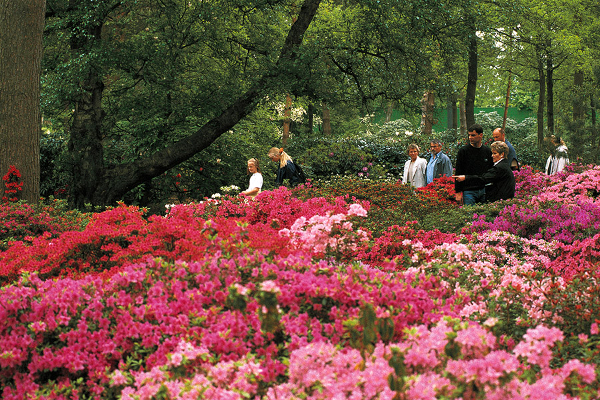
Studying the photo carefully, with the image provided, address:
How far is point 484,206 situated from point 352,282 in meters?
4.58

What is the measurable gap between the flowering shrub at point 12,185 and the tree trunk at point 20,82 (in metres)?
0.10

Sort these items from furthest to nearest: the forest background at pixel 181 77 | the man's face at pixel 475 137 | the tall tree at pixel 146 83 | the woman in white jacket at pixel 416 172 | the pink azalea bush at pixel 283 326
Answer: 1. the woman in white jacket at pixel 416 172
2. the tall tree at pixel 146 83
3. the forest background at pixel 181 77
4. the man's face at pixel 475 137
5. the pink azalea bush at pixel 283 326

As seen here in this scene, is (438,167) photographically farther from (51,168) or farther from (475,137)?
(51,168)

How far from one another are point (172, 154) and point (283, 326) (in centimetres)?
854

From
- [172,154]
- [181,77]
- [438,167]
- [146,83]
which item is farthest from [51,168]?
[438,167]

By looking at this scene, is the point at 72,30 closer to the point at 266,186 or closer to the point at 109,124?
the point at 109,124

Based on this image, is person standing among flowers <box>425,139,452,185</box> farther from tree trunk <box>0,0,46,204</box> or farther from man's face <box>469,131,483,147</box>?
tree trunk <box>0,0,46,204</box>

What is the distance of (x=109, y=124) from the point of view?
1129cm

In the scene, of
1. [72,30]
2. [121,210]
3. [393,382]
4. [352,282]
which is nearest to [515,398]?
[393,382]

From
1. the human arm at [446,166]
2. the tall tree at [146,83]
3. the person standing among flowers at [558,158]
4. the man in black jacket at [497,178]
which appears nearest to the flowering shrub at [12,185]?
the tall tree at [146,83]

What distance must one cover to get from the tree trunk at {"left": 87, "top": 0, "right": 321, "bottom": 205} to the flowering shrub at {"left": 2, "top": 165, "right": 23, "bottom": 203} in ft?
6.90

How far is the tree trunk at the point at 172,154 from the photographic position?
10.4 meters

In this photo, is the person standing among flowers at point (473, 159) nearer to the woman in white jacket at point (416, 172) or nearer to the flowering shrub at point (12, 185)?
the woman in white jacket at point (416, 172)

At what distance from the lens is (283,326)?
8.29ft
